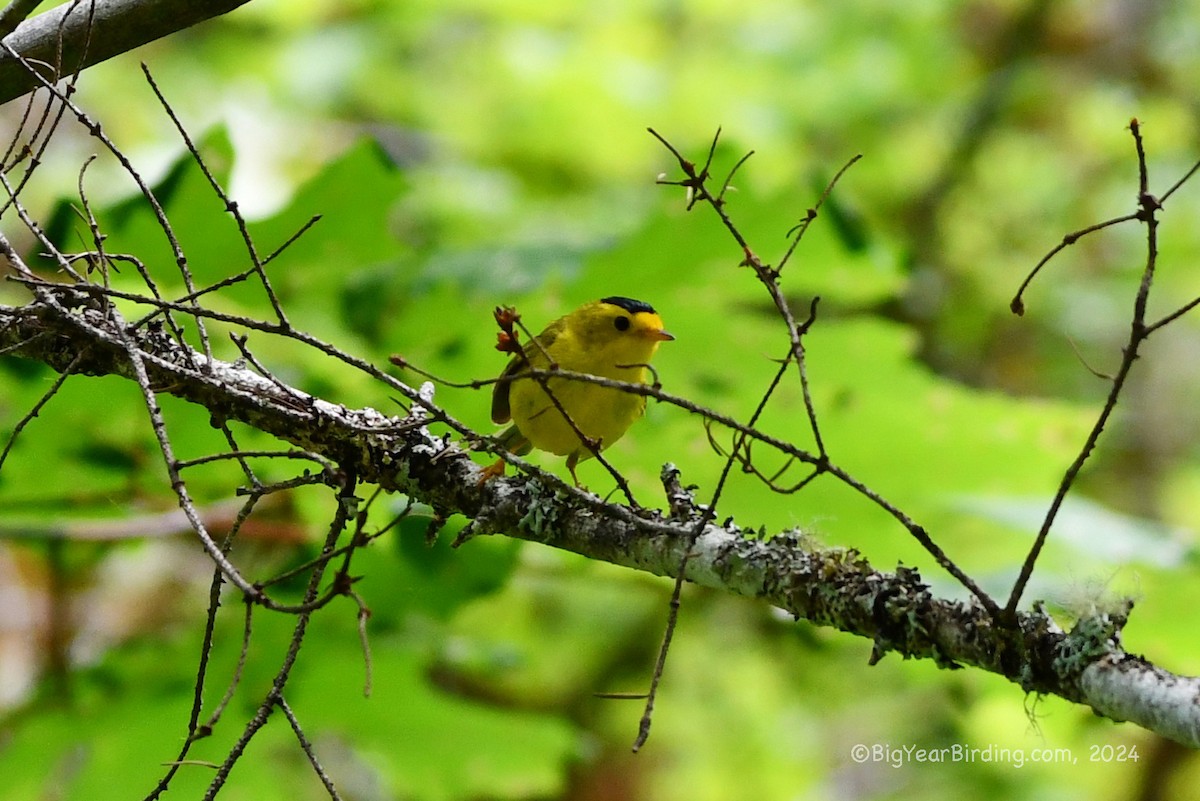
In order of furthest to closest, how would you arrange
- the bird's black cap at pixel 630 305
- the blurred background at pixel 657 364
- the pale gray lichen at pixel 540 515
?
the blurred background at pixel 657 364
the bird's black cap at pixel 630 305
the pale gray lichen at pixel 540 515

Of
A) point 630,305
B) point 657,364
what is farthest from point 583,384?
point 657,364

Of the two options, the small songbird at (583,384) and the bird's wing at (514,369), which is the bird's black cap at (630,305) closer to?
the small songbird at (583,384)

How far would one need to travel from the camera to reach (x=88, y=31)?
1714 mm

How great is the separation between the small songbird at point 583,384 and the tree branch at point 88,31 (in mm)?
929

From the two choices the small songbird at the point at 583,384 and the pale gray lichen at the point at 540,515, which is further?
the small songbird at the point at 583,384

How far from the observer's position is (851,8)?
7.79 meters

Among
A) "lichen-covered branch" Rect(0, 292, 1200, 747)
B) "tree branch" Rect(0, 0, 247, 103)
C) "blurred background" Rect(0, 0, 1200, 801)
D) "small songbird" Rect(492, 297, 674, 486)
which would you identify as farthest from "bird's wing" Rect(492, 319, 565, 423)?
"tree branch" Rect(0, 0, 247, 103)

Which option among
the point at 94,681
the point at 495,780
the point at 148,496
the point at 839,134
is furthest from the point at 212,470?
the point at 839,134

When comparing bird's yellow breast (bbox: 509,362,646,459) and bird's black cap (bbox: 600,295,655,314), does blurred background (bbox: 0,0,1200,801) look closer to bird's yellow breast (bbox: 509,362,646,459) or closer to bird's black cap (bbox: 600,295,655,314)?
bird's black cap (bbox: 600,295,655,314)

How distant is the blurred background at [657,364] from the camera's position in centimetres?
338

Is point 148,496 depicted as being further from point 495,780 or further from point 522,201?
point 522,201

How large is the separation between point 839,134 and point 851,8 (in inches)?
32.9

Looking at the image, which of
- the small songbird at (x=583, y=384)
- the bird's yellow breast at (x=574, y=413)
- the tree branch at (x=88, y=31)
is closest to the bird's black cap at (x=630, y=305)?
the small songbird at (x=583, y=384)

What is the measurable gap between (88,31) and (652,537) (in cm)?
115
